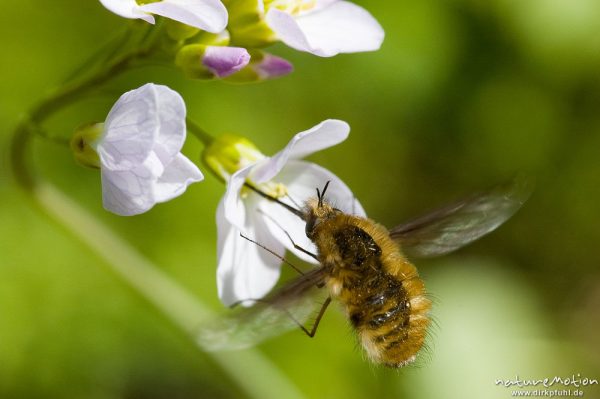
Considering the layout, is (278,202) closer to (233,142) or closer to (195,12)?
(233,142)

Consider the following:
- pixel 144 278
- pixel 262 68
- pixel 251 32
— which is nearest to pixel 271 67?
pixel 262 68

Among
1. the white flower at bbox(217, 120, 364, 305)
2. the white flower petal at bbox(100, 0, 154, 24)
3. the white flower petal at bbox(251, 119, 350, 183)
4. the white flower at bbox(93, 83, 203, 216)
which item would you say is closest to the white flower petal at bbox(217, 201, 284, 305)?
the white flower at bbox(217, 120, 364, 305)

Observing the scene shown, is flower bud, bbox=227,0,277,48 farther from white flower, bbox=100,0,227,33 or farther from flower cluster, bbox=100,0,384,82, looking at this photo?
white flower, bbox=100,0,227,33

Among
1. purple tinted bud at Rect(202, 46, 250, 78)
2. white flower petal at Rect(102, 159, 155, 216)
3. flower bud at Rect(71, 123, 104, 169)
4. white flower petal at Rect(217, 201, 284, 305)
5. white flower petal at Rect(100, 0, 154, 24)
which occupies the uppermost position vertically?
white flower petal at Rect(100, 0, 154, 24)

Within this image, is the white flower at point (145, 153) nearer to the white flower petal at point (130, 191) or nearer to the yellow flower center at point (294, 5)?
the white flower petal at point (130, 191)

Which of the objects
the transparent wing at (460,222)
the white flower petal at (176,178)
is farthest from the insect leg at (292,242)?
the white flower petal at (176,178)
